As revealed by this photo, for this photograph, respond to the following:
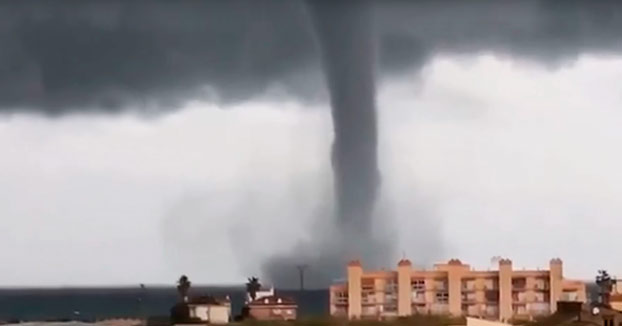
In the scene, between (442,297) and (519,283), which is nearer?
(442,297)

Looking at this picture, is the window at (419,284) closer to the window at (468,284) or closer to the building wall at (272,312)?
the window at (468,284)

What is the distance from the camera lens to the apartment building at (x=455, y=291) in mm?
39500

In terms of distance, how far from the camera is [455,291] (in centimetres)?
4028

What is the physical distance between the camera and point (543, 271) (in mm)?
40875

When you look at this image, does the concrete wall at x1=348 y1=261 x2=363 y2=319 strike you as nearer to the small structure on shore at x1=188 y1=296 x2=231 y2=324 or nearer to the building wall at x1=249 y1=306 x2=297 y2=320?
the building wall at x1=249 y1=306 x2=297 y2=320

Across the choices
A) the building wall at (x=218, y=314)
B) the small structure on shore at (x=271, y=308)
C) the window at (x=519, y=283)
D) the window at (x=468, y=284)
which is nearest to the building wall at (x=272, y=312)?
the small structure on shore at (x=271, y=308)

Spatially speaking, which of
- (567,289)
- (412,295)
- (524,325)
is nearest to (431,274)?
(412,295)

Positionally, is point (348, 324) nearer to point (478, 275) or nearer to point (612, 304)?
point (612, 304)

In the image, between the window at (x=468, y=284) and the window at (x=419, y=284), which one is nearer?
the window at (x=468, y=284)

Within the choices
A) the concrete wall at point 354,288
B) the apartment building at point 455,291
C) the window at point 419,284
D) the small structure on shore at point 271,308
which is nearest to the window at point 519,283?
the apartment building at point 455,291

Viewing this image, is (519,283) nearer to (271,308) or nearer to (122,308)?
(271,308)

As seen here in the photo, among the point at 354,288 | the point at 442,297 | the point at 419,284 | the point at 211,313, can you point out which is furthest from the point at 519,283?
the point at 211,313

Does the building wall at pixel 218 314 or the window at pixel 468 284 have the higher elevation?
the window at pixel 468 284

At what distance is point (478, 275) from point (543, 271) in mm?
1723
